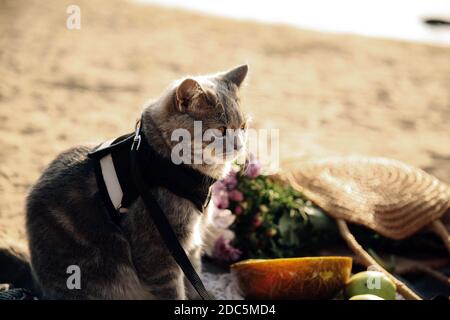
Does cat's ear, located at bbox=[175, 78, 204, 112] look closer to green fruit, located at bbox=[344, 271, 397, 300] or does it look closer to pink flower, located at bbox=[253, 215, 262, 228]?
pink flower, located at bbox=[253, 215, 262, 228]

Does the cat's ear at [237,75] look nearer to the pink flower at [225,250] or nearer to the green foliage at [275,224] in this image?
the green foliage at [275,224]

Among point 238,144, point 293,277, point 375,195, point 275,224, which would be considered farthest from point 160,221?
point 375,195

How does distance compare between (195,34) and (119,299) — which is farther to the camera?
(195,34)

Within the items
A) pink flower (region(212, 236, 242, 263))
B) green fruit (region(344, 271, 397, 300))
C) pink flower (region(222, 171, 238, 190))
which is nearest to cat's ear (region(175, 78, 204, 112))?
pink flower (region(222, 171, 238, 190))

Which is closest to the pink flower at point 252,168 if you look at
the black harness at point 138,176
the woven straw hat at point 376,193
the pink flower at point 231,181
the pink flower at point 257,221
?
the pink flower at point 231,181

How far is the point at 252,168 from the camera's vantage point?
2.96 m

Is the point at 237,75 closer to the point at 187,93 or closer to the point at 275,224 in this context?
the point at 187,93

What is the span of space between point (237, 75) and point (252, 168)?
643mm

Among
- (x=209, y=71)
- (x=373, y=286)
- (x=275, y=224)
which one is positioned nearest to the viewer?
(x=373, y=286)

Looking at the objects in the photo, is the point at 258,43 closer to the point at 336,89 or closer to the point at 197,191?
the point at 336,89

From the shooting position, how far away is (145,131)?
2262mm

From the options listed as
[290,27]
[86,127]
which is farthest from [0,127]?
[290,27]

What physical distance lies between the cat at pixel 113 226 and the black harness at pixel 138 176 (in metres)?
0.04

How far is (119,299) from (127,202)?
470 millimetres
